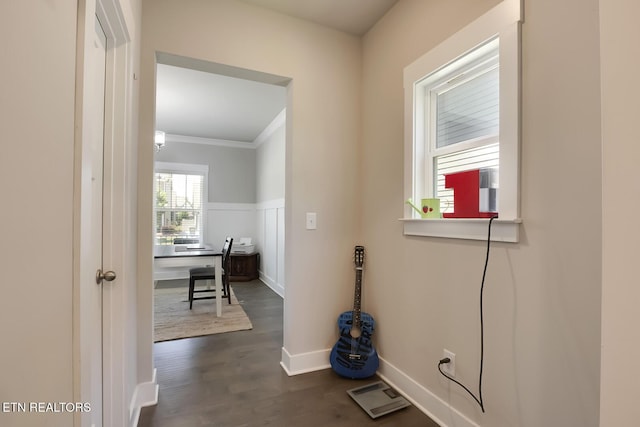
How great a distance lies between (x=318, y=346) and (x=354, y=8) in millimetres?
2601

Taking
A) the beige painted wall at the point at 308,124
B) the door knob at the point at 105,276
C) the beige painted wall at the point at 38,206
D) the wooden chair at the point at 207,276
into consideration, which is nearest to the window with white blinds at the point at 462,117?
the beige painted wall at the point at 308,124

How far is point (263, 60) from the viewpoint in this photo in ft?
7.23

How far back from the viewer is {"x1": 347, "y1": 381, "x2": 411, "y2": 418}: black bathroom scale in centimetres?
179

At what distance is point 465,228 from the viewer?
157 centimetres

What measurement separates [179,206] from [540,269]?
590 cm

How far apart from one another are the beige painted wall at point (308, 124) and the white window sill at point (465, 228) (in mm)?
680

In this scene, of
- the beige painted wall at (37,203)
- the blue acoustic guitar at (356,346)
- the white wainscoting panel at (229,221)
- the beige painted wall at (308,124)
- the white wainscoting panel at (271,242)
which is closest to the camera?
the beige painted wall at (37,203)

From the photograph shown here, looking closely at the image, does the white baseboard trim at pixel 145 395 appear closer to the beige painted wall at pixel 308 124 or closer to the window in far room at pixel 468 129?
the beige painted wall at pixel 308 124

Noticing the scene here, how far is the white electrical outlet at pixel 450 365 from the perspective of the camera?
1.64 m

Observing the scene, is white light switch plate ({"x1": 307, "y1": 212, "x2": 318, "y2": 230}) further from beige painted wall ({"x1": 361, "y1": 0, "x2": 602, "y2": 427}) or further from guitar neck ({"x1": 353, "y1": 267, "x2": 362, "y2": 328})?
beige painted wall ({"x1": 361, "y1": 0, "x2": 602, "y2": 427})

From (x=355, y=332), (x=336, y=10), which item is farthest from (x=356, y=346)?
(x=336, y=10)

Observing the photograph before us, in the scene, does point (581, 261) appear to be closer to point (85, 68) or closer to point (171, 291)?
point (85, 68)

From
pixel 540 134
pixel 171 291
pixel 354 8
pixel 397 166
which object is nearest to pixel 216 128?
pixel 171 291

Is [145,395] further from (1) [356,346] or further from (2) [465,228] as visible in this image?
(2) [465,228]
